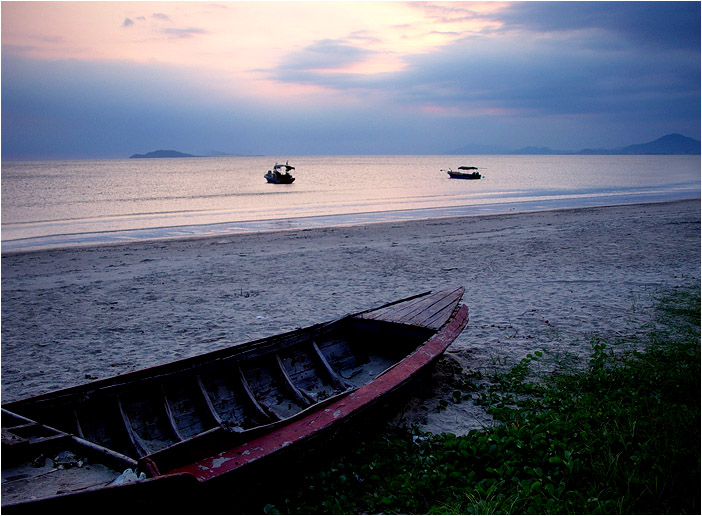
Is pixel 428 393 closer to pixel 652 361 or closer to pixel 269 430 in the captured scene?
pixel 269 430

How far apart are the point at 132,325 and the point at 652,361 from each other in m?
→ 7.92

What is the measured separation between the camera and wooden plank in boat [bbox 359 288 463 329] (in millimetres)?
5908

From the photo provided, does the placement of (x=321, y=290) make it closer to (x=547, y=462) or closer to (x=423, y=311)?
(x=423, y=311)

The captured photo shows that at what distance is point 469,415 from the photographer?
495 cm

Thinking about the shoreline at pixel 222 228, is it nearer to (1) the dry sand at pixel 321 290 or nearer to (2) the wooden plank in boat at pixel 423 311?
(1) the dry sand at pixel 321 290

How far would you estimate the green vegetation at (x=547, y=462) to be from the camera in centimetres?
331

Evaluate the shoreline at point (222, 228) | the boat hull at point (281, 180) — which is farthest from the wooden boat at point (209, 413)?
the boat hull at point (281, 180)

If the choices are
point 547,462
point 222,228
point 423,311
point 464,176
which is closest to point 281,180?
point 464,176

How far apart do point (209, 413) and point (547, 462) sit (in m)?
2.91

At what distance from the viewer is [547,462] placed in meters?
3.81

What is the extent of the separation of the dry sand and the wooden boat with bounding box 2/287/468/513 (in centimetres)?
85

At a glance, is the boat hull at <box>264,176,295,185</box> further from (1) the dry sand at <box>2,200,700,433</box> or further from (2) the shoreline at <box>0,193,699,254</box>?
(1) the dry sand at <box>2,200,700,433</box>

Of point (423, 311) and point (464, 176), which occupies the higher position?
point (464, 176)

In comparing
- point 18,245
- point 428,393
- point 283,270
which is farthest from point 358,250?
point 18,245
